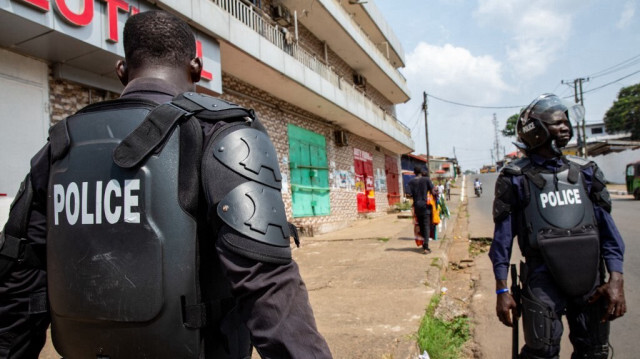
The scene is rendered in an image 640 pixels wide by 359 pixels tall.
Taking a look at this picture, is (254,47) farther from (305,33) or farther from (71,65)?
(305,33)

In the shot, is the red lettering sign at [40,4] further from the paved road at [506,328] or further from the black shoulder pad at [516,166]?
the paved road at [506,328]

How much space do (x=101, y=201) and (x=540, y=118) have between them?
7.18 feet

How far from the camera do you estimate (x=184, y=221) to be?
917 mm

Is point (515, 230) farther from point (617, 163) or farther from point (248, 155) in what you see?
point (617, 163)

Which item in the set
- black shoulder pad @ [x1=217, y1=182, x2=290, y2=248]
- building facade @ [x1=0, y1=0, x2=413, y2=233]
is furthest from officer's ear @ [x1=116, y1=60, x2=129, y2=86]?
building facade @ [x1=0, y1=0, x2=413, y2=233]

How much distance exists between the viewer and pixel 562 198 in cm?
204

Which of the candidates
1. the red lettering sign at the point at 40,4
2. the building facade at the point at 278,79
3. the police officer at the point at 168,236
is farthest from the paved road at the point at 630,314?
the red lettering sign at the point at 40,4

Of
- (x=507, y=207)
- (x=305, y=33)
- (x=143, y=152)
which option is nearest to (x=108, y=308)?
(x=143, y=152)

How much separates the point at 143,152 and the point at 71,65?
18.1 ft

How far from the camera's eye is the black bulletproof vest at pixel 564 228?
6.33 ft

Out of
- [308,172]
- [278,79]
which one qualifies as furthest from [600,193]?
[308,172]

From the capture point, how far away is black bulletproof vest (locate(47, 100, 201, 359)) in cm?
90

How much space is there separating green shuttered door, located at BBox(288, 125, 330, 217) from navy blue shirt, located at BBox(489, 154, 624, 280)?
877 cm

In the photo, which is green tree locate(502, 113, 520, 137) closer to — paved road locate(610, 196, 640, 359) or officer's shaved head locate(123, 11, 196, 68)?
paved road locate(610, 196, 640, 359)
